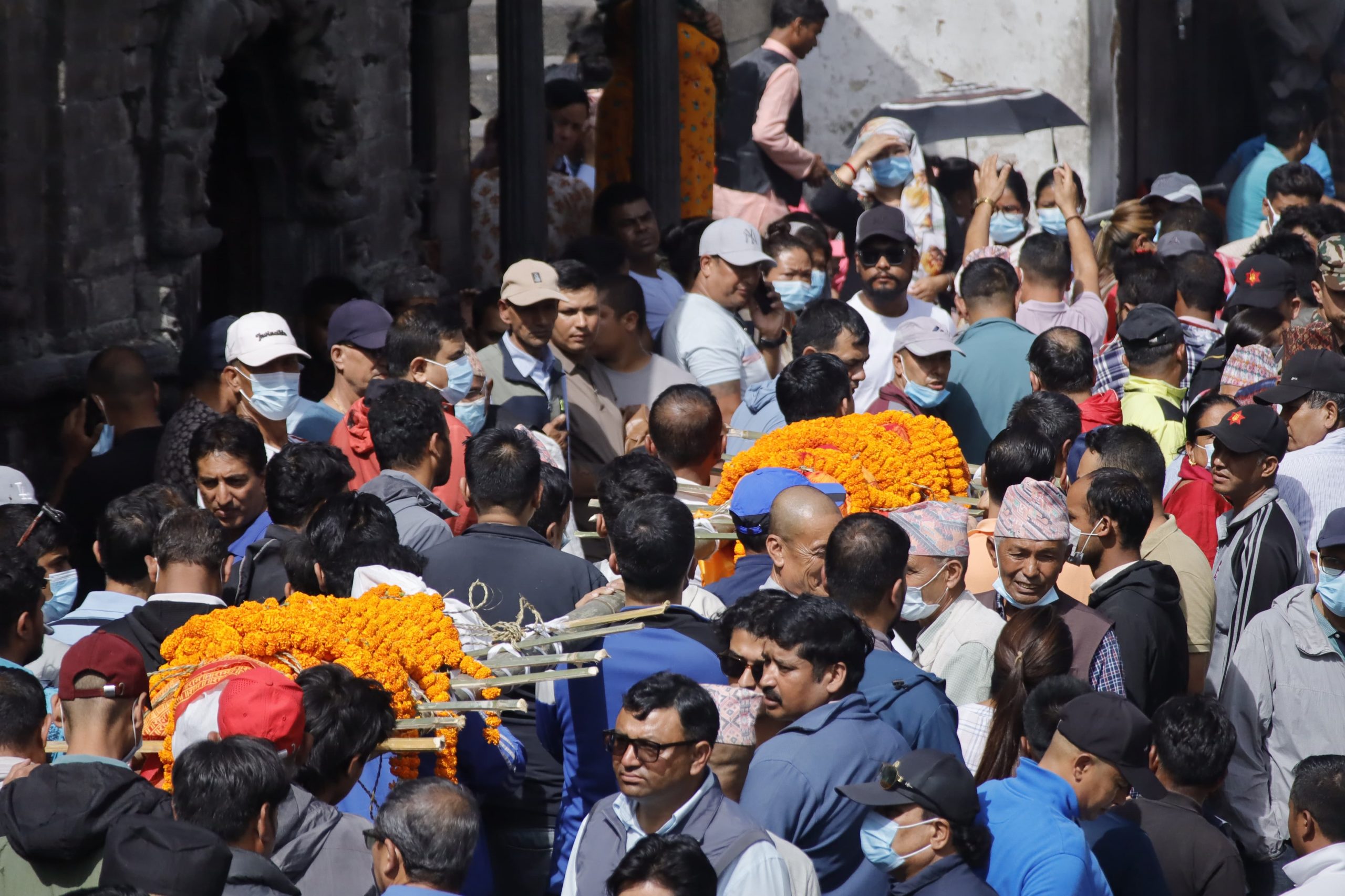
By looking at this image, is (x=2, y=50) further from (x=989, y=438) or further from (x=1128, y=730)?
(x=1128, y=730)

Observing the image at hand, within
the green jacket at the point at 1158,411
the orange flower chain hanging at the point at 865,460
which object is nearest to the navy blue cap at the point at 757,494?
the orange flower chain hanging at the point at 865,460

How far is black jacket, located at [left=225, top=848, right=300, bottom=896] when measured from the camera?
12.2 ft

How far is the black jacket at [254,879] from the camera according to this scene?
3.72 meters

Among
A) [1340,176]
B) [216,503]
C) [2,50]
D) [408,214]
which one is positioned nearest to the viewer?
[216,503]

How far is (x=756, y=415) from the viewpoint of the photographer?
7.66 metres

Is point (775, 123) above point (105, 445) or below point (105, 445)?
above

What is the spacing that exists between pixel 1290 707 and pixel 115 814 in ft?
11.8

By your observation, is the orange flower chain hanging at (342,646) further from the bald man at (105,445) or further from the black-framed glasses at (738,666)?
the bald man at (105,445)

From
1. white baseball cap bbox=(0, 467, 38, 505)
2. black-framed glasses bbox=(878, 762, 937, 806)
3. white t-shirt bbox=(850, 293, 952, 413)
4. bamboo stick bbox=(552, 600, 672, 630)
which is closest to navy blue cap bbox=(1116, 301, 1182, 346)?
white t-shirt bbox=(850, 293, 952, 413)

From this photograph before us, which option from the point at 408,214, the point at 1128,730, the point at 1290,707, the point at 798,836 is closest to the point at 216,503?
the point at 798,836

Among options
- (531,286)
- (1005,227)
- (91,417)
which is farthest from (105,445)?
(1005,227)

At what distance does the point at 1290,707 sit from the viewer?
5.61m

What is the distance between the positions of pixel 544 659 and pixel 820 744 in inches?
28.9

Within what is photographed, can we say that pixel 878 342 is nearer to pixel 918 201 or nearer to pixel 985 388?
pixel 985 388
